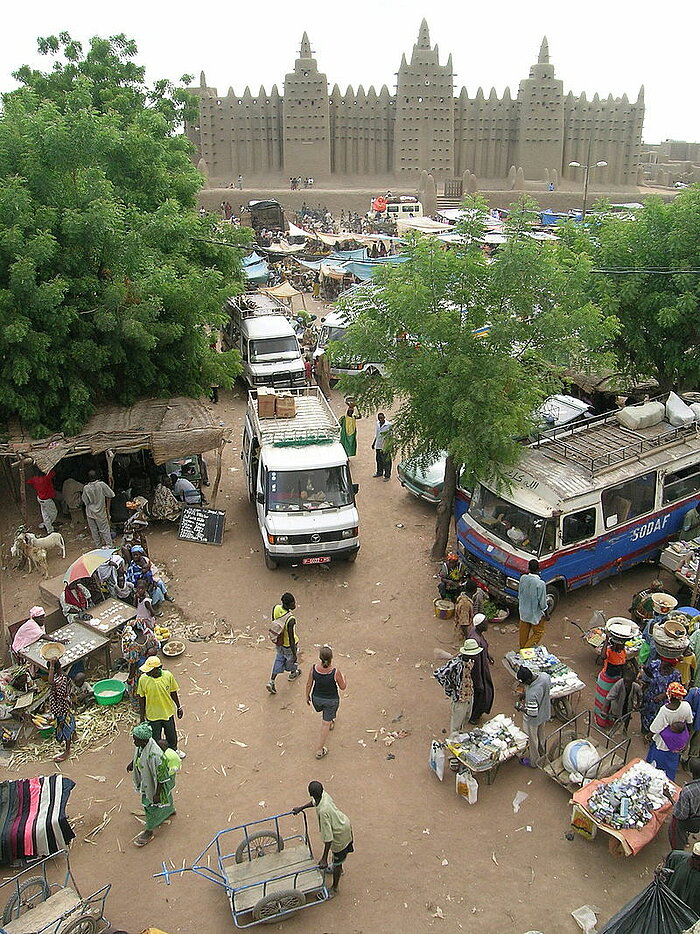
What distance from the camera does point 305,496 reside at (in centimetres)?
1270

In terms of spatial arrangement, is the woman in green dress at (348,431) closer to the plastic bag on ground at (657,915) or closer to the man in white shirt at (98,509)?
the man in white shirt at (98,509)

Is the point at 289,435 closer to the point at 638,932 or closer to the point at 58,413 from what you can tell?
the point at 58,413

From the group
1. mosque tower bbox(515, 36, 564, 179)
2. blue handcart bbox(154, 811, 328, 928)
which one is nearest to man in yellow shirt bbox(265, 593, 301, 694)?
blue handcart bbox(154, 811, 328, 928)

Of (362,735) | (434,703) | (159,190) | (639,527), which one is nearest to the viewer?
(362,735)

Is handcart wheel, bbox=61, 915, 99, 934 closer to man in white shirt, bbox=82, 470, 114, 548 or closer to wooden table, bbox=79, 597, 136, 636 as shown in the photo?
wooden table, bbox=79, 597, 136, 636

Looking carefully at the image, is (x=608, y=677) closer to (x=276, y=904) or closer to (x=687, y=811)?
(x=687, y=811)

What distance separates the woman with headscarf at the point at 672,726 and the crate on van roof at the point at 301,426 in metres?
7.34

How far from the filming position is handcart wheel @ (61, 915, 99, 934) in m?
5.94

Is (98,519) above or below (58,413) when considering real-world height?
below

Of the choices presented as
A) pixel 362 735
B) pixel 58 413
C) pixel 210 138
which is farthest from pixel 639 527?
pixel 210 138

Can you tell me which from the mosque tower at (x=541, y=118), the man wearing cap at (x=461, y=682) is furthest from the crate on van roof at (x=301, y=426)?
the mosque tower at (x=541, y=118)

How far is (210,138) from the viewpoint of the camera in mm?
51531

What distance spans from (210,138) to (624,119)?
28.8 m

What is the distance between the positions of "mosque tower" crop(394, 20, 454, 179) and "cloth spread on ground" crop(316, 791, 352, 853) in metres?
52.0
